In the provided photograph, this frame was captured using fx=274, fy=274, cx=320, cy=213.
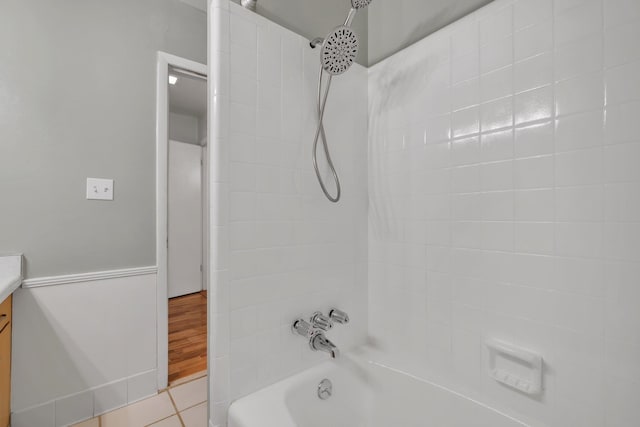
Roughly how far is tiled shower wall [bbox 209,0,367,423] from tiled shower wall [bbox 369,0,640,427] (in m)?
0.29

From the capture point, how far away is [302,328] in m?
1.09

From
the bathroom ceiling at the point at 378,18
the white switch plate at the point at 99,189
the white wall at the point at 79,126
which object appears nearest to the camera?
the bathroom ceiling at the point at 378,18

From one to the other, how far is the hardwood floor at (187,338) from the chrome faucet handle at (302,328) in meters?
1.20

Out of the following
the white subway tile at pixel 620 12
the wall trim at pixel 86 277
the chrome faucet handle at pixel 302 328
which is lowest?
the chrome faucet handle at pixel 302 328

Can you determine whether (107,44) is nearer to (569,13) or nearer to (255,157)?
(255,157)

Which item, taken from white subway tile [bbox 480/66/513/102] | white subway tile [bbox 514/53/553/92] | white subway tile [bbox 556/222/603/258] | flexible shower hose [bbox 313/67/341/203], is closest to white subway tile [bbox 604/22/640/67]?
white subway tile [bbox 514/53/553/92]

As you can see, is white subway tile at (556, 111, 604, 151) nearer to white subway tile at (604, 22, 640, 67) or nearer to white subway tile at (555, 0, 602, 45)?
white subway tile at (604, 22, 640, 67)

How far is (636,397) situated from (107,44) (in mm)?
2618

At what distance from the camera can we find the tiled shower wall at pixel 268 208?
0.94 m

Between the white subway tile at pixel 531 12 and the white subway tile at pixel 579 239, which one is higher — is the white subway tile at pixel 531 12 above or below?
above

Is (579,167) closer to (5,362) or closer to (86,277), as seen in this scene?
(86,277)

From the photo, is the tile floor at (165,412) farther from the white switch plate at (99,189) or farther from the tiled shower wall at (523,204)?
the white switch plate at (99,189)

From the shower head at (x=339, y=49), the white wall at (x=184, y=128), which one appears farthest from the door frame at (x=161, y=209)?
the white wall at (x=184, y=128)

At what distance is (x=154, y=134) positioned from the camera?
1677 mm
